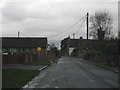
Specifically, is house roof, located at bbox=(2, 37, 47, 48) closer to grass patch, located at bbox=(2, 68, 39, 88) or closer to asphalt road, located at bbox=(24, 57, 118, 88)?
asphalt road, located at bbox=(24, 57, 118, 88)

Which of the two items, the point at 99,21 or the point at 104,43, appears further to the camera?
the point at 99,21

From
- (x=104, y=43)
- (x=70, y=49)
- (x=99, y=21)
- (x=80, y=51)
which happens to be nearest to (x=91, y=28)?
(x=99, y=21)

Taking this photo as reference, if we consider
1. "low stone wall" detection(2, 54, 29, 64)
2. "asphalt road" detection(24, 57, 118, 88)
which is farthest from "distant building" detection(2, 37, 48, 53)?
"asphalt road" detection(24, 57, 118, 88)

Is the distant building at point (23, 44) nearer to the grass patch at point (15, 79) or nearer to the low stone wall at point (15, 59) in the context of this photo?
the low stone wall at point (15, 59)

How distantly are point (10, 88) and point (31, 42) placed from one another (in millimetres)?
81172

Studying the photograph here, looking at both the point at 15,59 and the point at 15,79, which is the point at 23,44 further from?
the point at 15,79

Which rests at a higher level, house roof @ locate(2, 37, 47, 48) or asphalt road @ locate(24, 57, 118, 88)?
house roof @ locate(2, 37, 47, 48)

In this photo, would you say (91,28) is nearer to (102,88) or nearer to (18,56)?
(18,56)

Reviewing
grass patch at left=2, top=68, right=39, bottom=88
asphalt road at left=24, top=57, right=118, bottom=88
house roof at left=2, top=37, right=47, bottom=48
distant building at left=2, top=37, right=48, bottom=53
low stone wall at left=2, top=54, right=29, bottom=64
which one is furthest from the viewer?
house roof at left=2, top=37, right=47, bottom=48

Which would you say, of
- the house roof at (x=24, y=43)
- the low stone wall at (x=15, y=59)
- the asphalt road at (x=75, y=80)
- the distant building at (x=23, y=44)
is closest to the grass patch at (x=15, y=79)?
the asphalt road at (x=75, y=80)

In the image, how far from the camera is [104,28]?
210ft

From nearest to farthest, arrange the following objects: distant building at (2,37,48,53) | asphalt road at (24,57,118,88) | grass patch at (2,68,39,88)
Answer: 1. grass patch at (2,68,39,88)
2. asphalt road at (24,57,118,88)
3. distant building at (2,37,48,53)

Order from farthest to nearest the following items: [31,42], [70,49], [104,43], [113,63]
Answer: [70,49], [31,42], [104,43], [113,63]

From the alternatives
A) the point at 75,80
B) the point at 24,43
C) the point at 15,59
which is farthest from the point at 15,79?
the point at 24,43
